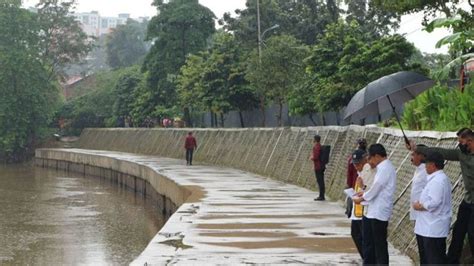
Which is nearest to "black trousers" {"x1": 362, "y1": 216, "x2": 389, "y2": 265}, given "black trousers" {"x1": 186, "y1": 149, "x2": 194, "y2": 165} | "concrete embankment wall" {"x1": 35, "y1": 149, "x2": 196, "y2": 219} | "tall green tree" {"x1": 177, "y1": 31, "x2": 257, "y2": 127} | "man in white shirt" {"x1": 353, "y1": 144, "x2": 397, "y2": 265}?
"man in white shirt" {"x1": 353, "y1": 144, "x2": 397, "y2": 265}

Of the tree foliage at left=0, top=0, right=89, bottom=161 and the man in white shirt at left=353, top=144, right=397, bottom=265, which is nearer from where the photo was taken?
the man in white shirt at left=353, top=144, right=397, bottom=265

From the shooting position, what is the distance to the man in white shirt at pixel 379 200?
30.9 feet

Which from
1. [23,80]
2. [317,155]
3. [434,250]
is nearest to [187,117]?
[23,80]

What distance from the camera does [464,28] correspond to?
16.5 metres

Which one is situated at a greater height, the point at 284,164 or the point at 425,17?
the point at 425,17

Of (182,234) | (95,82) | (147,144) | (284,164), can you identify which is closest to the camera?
(182,234)

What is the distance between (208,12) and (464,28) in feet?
113

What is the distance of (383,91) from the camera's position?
472 inches

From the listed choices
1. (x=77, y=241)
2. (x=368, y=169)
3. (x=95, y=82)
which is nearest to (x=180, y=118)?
(x=95, y=82)

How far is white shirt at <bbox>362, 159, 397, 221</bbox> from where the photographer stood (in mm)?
9398

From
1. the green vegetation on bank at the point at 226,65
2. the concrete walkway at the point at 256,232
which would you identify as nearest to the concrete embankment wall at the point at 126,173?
the concrete walkway at the point at 256,232

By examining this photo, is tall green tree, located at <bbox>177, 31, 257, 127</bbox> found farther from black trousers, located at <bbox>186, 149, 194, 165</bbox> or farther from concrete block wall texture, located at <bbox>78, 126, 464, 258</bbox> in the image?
black trousers, located at <bbox>186, 149, 194, 165</bbox>

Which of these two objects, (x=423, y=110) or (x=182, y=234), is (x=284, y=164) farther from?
(x=182, y=234)

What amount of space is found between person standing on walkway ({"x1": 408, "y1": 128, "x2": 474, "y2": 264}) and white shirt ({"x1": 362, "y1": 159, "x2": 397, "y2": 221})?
1.33 feet
